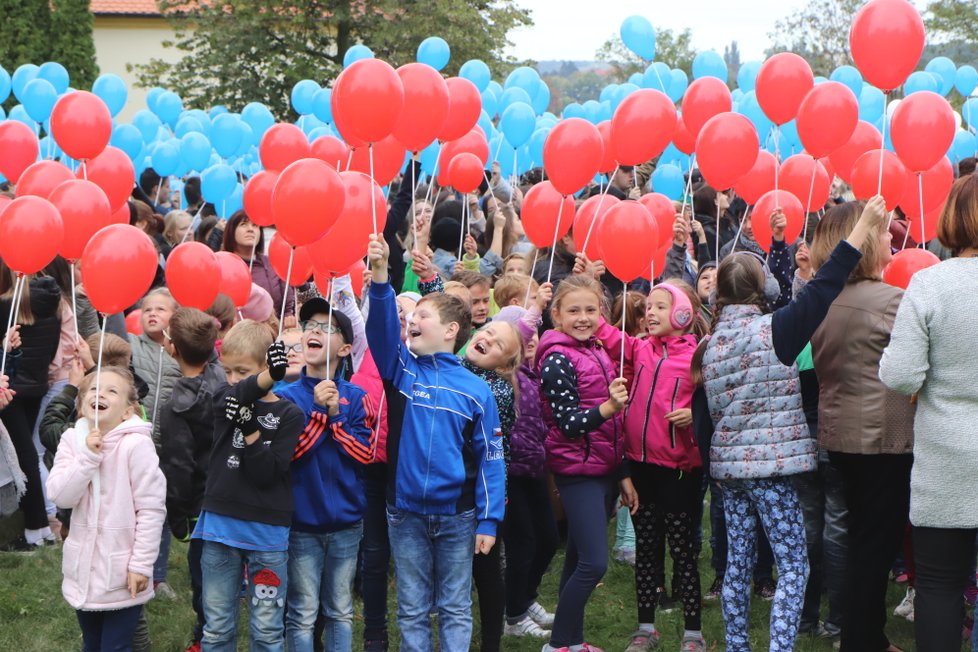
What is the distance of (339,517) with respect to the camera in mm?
4277

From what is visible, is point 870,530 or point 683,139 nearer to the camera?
point 870,530

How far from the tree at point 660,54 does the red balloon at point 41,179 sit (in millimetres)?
36911

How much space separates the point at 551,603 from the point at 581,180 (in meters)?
2.24

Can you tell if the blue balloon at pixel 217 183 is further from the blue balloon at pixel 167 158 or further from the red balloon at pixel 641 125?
the red balloon at pixel 641 125

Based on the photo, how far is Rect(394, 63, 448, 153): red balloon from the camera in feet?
18.1

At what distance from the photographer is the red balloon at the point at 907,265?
16.8 ft

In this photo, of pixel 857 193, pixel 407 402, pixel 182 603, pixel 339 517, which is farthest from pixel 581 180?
pixel 182 603

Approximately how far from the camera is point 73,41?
24.8 m

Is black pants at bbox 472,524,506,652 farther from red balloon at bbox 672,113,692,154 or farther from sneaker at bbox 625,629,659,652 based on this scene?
red balloon at bbox 672,113,692,154

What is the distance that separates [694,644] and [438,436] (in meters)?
1.58

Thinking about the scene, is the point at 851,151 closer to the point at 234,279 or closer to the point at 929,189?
the point at 929,189

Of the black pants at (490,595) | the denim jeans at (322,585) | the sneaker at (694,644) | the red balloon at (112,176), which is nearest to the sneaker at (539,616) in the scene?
the black pants at (490,595)

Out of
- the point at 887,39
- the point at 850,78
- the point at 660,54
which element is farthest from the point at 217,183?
the point at 660,54

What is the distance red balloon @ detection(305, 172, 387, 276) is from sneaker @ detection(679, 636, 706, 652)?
2202 mm
